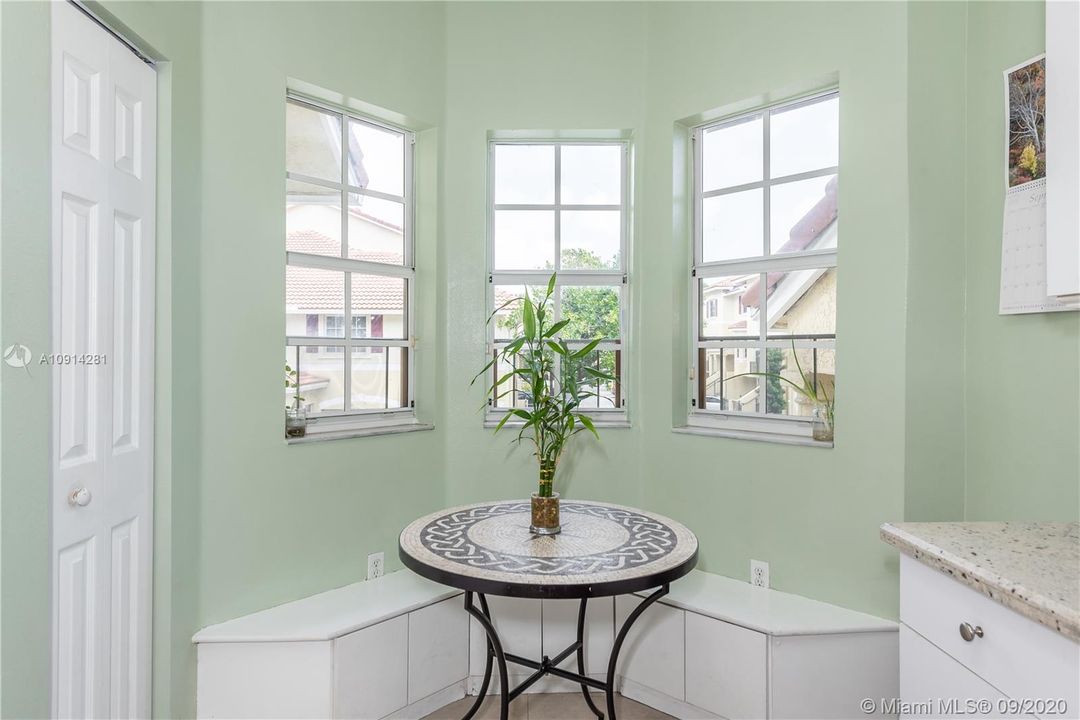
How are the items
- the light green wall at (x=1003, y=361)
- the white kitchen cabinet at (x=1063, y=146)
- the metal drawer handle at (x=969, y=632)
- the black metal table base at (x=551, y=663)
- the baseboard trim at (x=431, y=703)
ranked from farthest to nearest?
the baseboard trim at (x=431, y=703) → the black metal table base at (x=551, y=663) → the light green wall at (x=1003, y=361) → the white kitchen cabinet at (x=1063, y=146) → the metal drawer handle at (x=969, y=632)

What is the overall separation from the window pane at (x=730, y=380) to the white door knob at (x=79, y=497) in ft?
7.60

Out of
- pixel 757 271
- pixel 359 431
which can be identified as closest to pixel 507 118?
pixel 757 271

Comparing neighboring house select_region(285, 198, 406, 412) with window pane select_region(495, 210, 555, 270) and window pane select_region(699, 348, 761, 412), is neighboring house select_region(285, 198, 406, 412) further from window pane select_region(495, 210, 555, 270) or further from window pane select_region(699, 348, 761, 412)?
window pane select_region(699, 348, 761, 412)

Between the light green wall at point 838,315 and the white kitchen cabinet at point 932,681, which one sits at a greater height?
the light green wall at point 838,315

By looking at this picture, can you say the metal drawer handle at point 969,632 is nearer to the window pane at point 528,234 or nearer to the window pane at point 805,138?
the window pane at point 805,138

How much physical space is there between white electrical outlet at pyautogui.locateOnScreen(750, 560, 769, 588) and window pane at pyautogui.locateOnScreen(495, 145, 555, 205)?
189cm

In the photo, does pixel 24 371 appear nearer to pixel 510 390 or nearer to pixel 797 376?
pixel 510 390

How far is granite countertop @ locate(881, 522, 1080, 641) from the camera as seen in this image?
3.17 feet

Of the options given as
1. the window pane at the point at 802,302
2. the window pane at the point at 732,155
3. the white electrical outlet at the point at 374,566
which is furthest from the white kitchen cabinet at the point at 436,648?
→ the window pane at the point at 732,155

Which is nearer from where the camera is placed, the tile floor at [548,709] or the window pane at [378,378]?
the tile floor at [548,709]

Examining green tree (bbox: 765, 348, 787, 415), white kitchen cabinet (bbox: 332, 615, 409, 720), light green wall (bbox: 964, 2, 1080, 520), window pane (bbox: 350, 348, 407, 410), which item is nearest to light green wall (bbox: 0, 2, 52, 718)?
white kitchen cabinet (bbox: 332, 615, 409, 720)

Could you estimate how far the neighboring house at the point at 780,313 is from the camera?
2352mm

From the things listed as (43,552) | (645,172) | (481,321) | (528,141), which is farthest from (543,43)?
(43,552)

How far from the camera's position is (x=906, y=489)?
2.02 metres
